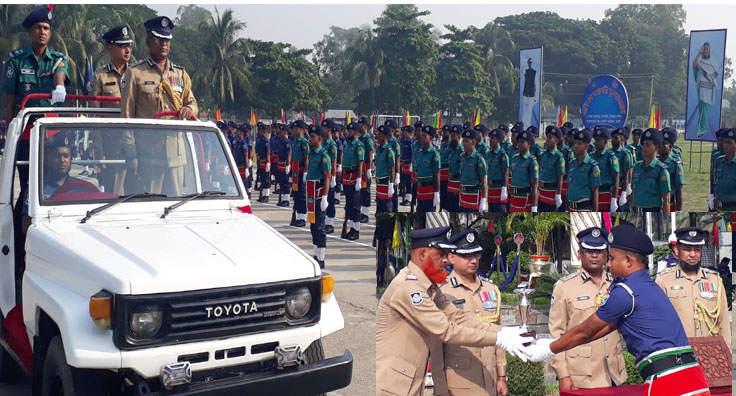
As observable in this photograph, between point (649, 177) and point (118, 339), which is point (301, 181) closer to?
point (649, 177)

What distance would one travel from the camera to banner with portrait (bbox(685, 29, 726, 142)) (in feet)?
57.0

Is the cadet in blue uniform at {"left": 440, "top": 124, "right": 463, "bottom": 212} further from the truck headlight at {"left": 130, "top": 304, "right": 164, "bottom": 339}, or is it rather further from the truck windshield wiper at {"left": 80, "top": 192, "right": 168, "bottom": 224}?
the truck headlight at {"left": 130, "top": 304, "right": 164, "bottom": 339}

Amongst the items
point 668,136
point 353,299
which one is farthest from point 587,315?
point 668,136

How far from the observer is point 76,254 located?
4.40m

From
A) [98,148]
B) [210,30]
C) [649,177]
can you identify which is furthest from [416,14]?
[98,148]

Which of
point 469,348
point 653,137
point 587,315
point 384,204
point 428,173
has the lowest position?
point 384,204

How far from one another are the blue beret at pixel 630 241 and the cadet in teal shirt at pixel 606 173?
27.6 feet

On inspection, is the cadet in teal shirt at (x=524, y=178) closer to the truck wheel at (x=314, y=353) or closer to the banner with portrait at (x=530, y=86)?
the banner with portrait at (x=530, y=86)

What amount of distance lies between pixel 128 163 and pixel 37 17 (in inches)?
135

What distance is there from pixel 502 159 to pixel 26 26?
8462mm

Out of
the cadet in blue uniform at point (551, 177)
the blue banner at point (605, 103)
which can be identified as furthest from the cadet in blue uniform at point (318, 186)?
the blue banner at point (605, 103)

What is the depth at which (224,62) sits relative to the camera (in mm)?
60438

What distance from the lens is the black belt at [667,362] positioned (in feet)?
14.0

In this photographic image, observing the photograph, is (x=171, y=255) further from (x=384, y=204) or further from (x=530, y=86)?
(x=530, y=86)
